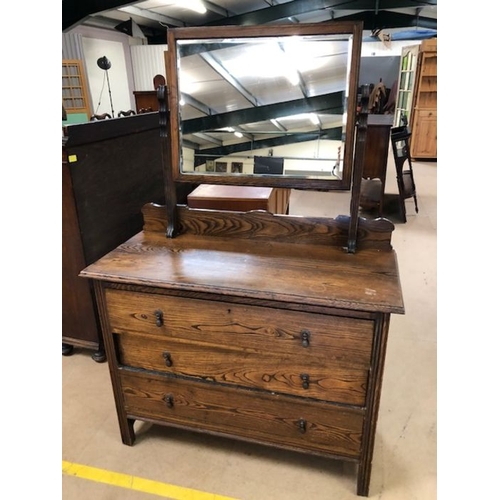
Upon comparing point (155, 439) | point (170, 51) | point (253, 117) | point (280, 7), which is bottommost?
point (155, 439)

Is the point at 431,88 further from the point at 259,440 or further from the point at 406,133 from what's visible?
the point at 259,440

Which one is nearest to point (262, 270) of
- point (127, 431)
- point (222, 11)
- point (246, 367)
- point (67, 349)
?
point (246, 367)

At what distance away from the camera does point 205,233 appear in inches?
59.5

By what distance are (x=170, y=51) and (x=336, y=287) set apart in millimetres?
984

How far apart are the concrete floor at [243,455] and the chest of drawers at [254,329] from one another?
157mm

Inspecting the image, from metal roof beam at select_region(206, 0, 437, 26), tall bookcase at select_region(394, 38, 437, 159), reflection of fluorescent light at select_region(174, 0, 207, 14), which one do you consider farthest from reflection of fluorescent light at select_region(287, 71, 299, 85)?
tall bookcase at select_region(394, 38, 437, 159)

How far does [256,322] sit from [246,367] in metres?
0.19

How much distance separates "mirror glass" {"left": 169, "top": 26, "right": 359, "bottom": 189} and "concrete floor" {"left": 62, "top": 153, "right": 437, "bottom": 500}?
1.05m

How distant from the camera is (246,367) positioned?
4.21ft

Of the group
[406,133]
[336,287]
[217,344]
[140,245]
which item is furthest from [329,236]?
[406,133]

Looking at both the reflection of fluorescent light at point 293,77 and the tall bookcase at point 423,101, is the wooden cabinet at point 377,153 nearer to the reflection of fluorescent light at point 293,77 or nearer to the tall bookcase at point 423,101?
the reflection of fluorescent light at point 293,77

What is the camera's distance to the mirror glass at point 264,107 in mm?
1294

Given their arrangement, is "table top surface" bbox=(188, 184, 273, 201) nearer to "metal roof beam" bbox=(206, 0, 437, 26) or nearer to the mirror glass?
the mirror glass

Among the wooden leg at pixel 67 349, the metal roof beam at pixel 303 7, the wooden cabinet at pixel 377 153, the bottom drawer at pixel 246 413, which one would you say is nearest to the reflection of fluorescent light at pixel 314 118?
the bottom drawer at pixel 246 413
